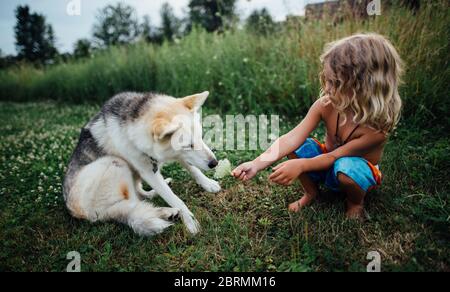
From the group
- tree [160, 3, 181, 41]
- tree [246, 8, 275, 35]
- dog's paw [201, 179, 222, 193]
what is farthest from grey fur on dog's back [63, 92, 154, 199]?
tree [160, 3, 181, 41]

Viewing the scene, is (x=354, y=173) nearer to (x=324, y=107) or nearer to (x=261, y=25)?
(x=324, y=107)

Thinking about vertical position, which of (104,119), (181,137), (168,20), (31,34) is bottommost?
(181,137)

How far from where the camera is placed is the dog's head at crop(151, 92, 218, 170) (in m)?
Answer: 2.59

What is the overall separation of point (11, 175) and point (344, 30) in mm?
5580

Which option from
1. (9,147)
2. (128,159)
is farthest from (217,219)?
(9,147)

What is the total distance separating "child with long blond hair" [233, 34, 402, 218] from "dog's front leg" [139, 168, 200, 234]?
0.67 meters

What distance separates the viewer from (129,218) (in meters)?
2.69

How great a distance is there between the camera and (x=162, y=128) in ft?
8.23

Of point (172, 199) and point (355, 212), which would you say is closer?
point (355, 212)

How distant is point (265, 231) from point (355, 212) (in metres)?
0.78

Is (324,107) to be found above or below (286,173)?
above

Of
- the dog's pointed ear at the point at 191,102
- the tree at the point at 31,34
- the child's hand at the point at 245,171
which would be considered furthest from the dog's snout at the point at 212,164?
the tree at the point at 31,34

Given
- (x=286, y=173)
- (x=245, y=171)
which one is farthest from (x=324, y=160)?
(x=245, y=171)

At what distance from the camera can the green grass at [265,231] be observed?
2.20m
